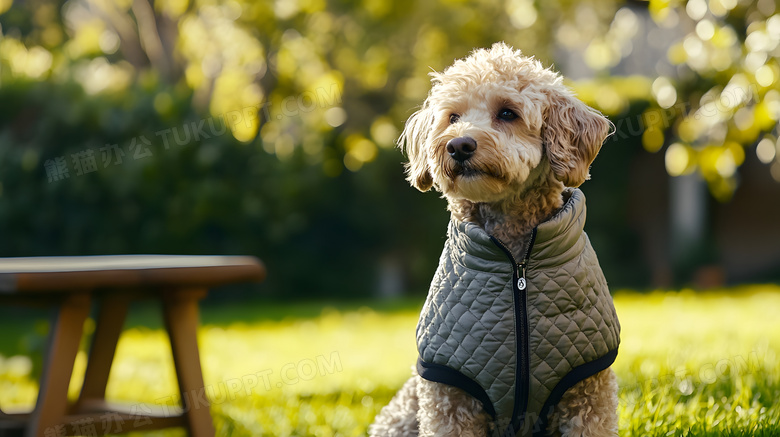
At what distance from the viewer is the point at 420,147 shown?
321 cm

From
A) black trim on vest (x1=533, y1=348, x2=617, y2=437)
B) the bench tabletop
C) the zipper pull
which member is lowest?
black trim on vest (x1=533, y1=348, x2=617, y2=437)

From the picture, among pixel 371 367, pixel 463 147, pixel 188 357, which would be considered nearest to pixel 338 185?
pixel 371 367

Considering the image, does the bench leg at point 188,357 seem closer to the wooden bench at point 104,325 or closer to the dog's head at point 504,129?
the wooden bench at point 104,325

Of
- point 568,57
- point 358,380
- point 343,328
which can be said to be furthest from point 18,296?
point 568,57

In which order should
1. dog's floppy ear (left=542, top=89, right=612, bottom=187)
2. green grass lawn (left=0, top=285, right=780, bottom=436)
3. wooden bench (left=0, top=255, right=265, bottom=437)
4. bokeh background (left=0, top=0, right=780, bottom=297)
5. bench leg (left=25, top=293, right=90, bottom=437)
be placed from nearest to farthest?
dog's floppy ear (left=542, top=89, right=612, bottom=187), wooden bench (left=0, top=255, right=265, bottom=437), bench leg (left=25, top=293, right=90, bottom=437), green grass lawn (left=0, top=285, right=780, bottom=436), bokeh background (left=0, top=0, right=780, bottom=297)

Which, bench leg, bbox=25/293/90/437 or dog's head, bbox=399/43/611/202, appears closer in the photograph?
dog's head, bbox=399/43/611/202

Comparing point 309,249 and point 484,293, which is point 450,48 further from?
point 484,293

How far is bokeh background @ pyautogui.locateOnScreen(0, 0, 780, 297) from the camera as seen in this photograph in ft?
36.6

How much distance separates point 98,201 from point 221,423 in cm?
770

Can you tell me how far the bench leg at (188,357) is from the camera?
12.7ft

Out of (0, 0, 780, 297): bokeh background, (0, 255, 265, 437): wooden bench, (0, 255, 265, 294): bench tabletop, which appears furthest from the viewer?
(0, 0, 780, 297): bokeh background

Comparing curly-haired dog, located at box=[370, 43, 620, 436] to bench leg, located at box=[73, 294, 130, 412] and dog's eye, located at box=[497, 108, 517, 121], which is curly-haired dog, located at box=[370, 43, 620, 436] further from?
bench leg, located at box=[73, 294, 130, 412]

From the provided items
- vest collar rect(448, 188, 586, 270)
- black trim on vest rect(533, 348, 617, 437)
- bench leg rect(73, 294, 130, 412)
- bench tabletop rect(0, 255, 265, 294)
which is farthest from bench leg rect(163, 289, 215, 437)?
black trim on vest rect(533, 348, 617, 437)

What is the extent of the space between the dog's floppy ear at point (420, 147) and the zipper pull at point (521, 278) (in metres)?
0.62
